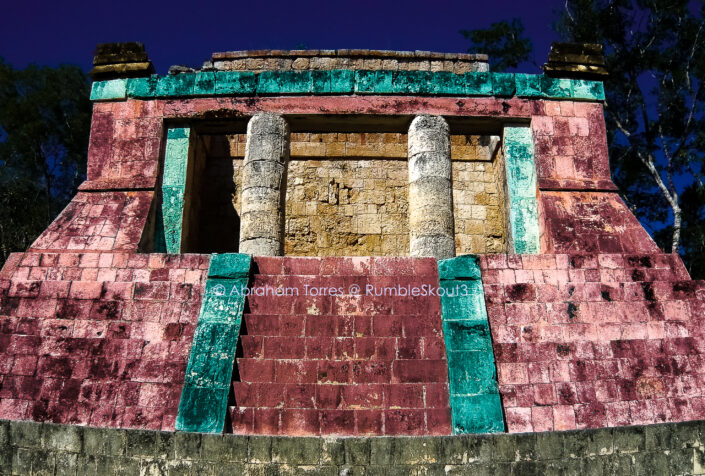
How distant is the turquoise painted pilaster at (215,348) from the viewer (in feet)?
14.6

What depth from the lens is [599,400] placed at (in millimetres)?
4883

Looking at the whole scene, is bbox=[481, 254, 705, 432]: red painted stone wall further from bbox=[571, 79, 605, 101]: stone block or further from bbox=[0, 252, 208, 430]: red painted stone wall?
bbox=[0, 252, 208, 430]: red painted stone wall

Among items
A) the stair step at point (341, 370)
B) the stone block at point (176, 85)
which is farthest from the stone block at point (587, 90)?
the stone block at point (176, 85)

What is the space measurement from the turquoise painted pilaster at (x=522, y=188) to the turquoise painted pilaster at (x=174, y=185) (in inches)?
177

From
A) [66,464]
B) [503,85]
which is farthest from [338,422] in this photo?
[503,85]

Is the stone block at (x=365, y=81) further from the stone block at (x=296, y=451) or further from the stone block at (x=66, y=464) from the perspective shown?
the stone block at (x=66, y=464)

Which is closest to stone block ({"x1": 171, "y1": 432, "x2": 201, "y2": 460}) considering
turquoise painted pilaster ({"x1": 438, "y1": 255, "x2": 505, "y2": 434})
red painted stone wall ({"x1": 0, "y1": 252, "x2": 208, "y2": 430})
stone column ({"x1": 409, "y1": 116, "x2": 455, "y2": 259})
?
red painted stone wall ({"x1": 0, "y1": 252, "x2": 208, "y2": 430})

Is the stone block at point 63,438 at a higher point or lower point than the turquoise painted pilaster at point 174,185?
lower

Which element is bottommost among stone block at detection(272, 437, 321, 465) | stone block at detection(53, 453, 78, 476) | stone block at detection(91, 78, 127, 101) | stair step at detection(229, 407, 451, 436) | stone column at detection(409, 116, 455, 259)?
stone block at detection(53, 453, 78, 476)

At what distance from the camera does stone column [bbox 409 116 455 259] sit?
283 inches

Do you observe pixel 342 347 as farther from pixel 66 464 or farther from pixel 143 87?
pixel 143 87

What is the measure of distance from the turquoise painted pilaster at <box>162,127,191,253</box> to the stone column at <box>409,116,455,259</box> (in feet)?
10.4

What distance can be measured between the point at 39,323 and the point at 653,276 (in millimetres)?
6350

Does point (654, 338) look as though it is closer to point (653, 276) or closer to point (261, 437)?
point (653, 276)
